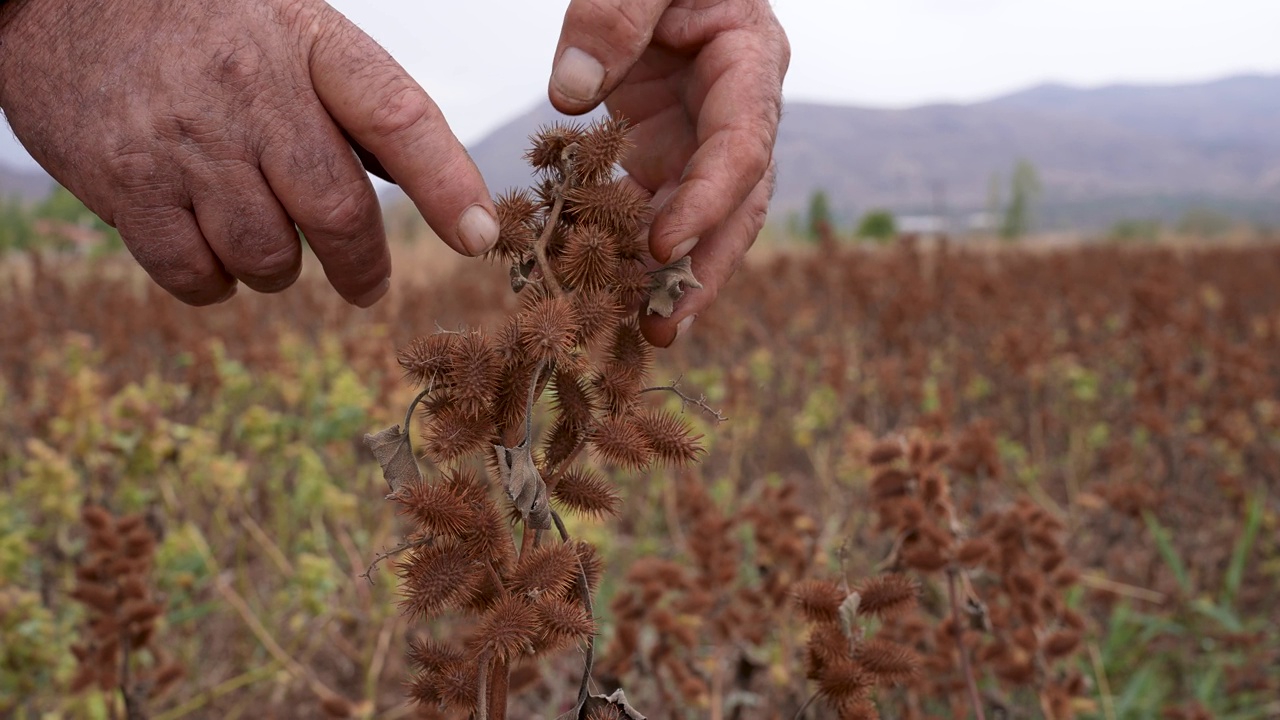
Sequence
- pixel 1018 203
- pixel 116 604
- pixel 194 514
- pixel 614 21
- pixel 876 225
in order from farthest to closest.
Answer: pixel 1018 203
pixel 876 225
pixel 194 514
pixel 116 604
pixel 614 21

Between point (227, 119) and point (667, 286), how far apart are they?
2.03 ft

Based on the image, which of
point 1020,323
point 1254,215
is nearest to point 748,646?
point 1020,323

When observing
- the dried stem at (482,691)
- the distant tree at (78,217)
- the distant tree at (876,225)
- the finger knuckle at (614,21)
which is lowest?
the distant tree at (876,225)

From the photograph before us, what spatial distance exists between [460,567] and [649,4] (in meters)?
0.83

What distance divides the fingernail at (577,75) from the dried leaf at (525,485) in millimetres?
602

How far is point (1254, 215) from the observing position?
11775 cm

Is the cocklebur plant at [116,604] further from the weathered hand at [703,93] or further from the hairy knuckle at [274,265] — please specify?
the weathered hand at [703,93]

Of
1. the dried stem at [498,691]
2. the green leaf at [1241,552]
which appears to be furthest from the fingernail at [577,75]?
the green leaf at [1241,552]

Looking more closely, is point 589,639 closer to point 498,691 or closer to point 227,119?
point 498,691

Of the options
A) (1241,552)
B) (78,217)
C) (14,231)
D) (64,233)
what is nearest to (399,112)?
(1241,552)

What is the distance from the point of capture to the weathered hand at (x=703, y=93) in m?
1.30

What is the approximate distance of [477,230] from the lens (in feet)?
3.96

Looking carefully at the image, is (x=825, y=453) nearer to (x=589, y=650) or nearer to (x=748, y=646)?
(x=748, y=646)

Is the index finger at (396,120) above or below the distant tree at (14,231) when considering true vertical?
above
